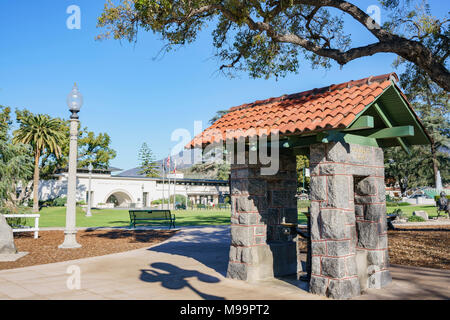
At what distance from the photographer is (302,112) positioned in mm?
6285

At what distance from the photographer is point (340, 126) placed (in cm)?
510

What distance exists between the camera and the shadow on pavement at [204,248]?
337 inches

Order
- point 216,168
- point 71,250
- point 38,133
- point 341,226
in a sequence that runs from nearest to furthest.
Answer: point 341,226 → point 71,250 → point 38,133 → point 216,168

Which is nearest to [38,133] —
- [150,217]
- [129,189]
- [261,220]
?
[129,189]

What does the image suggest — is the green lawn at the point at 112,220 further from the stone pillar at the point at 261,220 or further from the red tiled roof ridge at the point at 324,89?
the stone pillar at the point at 261,220

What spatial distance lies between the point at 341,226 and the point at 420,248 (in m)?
6.29

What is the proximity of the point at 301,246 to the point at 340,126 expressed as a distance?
→ 23.3 ft

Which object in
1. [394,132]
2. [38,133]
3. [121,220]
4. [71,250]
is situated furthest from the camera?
[38,133]

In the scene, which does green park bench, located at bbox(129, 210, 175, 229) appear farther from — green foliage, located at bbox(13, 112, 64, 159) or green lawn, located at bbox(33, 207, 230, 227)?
green foliage, located at bbox(13, 112, 64, 159)

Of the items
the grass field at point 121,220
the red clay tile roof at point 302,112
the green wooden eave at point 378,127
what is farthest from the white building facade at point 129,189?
the green wooden eave at point 378,127

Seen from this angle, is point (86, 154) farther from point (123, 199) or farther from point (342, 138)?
point (342, 138)

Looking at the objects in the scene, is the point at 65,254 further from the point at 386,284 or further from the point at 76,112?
the point at 386,284
